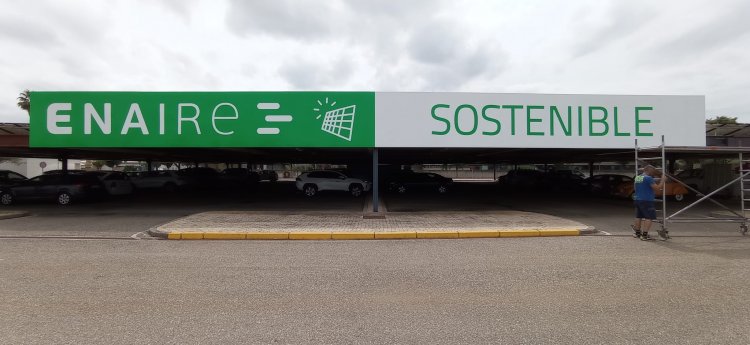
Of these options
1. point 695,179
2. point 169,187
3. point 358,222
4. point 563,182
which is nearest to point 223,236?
Result: point 358,222

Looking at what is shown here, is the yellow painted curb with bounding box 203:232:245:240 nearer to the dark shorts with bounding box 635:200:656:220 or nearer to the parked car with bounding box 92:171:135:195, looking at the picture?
the dark shorts with bounding box 635:200:656:220

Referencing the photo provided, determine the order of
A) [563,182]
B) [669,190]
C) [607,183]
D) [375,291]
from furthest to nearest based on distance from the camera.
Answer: [563,182]
[607,183]
[669,190]
[375,291]

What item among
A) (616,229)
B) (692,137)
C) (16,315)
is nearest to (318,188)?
(616,229)

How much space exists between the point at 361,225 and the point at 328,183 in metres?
11.1

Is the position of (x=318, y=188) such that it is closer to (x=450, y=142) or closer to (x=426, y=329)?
(x=450, y=142)

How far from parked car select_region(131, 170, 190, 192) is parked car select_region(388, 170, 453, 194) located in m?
13.0

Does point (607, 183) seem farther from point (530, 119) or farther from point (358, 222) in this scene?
point (358, 222)

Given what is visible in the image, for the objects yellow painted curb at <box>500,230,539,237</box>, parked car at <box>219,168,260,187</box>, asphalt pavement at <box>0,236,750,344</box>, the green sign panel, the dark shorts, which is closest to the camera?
asphalt pavement at <box>0,236,750,344</box>

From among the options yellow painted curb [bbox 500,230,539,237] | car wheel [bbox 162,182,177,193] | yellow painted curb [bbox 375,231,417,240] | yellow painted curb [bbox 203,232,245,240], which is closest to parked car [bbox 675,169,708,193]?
yellow painted curb [bbox 500,230,539,237]

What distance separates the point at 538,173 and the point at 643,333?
2887cm

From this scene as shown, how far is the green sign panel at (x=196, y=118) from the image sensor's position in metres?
13.5

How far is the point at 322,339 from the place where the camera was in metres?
3.82

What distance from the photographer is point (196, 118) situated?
1356 centimetres

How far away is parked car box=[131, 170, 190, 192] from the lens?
2467 centimetres
